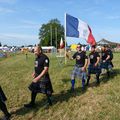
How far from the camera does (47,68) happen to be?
9.22 metres

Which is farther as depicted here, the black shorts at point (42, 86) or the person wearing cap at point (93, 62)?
the person wearing cap at point (93, 62)

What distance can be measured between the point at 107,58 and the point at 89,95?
4.30 metres

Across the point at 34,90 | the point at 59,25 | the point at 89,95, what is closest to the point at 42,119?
the point at 34,90

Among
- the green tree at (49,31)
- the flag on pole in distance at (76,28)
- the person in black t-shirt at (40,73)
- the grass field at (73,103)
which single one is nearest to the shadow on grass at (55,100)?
the grass field at (73,103)

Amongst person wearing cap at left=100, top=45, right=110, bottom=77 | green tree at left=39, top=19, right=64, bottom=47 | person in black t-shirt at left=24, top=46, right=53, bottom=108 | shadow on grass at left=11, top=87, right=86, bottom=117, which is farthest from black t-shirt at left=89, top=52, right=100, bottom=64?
green tree at left=39, top=19, right=64, bottom=47

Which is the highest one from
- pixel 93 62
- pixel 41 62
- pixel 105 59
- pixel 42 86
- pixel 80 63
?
pixel 41 62

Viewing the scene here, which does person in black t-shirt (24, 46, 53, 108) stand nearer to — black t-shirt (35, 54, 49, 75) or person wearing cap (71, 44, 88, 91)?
black t-shirt (35, 54, 49, 75)

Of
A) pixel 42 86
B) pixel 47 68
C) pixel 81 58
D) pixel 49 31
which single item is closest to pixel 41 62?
pixel 47 68

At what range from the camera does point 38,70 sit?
9.40m

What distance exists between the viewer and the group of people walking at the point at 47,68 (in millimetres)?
9245

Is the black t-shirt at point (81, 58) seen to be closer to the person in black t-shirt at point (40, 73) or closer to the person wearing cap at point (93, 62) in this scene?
the person wearing cap at point (93, 62)

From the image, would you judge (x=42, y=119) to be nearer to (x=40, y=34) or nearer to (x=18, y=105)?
(x=18, y=105)

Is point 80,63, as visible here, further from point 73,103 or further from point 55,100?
point 73,103

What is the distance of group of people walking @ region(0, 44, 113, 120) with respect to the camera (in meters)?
9.24
